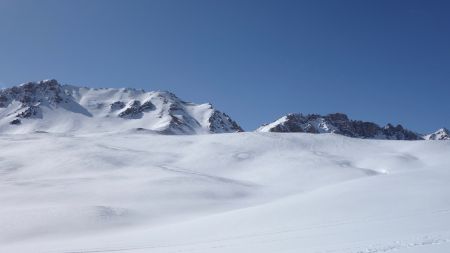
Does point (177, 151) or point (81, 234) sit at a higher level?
point (177, 151)

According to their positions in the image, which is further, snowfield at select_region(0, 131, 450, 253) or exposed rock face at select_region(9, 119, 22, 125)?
exposed rock face at select_region(9, 119, 22, 125)

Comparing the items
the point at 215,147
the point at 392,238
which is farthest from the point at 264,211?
the point at 215,147

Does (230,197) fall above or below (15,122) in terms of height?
below

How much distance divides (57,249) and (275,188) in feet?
68.0

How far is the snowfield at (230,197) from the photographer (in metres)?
16.8

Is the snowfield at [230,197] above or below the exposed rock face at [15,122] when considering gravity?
below

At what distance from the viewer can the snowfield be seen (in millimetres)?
16828

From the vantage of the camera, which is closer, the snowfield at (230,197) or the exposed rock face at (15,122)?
the snowfield at (230,197)

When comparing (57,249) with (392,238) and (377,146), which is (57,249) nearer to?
(392,238)

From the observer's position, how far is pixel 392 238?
47.2 ft

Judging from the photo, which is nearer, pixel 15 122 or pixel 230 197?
pixel 230 197

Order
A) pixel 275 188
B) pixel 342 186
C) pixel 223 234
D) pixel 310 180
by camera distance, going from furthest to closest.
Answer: pixel 310 180
pixel 275 188
pixel 342 186
pixel 223 234

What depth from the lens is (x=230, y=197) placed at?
3256 centimetres

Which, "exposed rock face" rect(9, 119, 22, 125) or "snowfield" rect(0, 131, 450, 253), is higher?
"exposed rock face" rect(9, 119, 22, 125)
